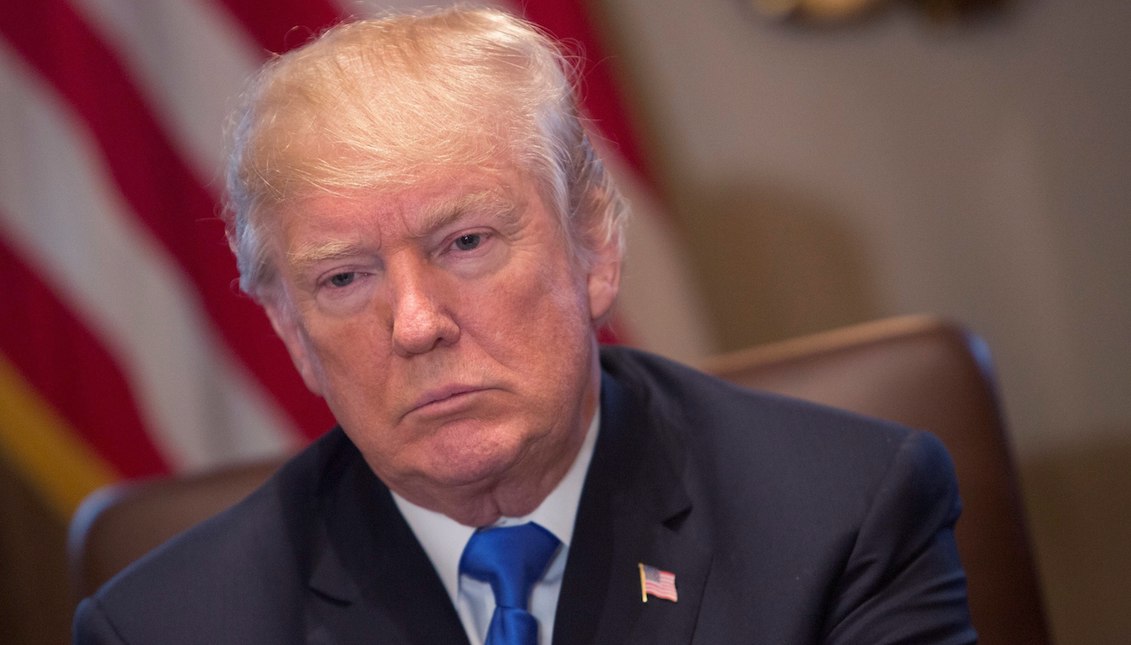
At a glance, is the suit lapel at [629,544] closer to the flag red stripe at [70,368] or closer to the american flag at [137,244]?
the american flag at [137,244]

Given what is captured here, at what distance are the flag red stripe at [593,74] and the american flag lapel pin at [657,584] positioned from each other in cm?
140

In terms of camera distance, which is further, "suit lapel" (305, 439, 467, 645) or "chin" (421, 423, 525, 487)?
"suit lapel" (305, 439, 467, 645)

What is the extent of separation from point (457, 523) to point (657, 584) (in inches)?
11.4

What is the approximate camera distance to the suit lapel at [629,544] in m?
1.57

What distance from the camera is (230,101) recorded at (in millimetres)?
2863

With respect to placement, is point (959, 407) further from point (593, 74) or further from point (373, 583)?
point (593, 74)

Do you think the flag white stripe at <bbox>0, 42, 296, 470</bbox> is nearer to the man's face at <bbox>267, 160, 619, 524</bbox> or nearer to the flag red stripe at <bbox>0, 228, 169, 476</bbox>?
the flag red stripe at <bbox>0, 228, 169, 476</bbox>

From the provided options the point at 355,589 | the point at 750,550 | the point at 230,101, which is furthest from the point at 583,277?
the point at 230,101

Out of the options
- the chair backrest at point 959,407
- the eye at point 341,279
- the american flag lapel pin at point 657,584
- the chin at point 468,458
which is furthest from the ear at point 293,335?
the chair backrest at point 959,407

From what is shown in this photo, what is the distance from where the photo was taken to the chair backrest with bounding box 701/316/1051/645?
185 cm

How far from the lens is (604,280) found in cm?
169

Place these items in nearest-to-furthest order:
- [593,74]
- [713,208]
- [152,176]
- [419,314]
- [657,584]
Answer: [419,314], [657,584], [593,74], [152,176], [713,208]

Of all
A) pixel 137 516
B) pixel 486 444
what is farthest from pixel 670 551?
pixel 137 516

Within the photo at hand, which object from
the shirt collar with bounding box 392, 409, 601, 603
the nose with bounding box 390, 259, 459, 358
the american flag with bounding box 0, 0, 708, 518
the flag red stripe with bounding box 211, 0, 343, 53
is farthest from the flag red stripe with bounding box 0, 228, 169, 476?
the nose with bounding box 390, 259, 459, 358
